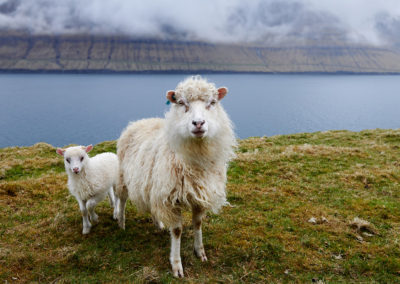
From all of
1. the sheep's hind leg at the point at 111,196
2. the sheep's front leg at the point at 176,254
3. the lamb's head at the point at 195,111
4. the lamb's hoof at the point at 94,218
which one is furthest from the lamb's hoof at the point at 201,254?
the sheep's hind leg at the point at 111,196

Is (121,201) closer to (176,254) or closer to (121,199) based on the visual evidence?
(121,199)

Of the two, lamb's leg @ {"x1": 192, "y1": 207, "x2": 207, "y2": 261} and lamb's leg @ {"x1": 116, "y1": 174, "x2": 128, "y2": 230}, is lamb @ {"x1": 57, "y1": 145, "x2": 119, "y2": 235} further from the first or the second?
lamb's leg @ {"x1": 192, "y1": 207, "x2": 207, "y2": 261}

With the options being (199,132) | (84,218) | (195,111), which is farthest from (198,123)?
(84,218)

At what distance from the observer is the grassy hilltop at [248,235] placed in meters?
6.11

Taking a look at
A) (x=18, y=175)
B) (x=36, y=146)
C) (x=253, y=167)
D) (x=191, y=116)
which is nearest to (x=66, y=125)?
(x=36, y=146)

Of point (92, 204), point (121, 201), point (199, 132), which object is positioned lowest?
point (92, 204)

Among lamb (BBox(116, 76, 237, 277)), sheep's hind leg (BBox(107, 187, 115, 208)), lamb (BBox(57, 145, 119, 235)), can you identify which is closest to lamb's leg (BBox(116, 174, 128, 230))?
lamb (BBox(57, 145, 119, 235))

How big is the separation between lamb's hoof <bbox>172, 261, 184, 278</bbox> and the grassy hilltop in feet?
0.63

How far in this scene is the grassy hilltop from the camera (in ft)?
20.0

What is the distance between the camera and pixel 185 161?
584 cm

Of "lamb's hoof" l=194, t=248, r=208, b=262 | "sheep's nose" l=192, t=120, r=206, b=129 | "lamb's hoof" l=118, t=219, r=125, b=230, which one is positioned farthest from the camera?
"lamb's hoof" l=118, t=219, r=125, b=230

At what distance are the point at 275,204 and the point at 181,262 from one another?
4.15 metres

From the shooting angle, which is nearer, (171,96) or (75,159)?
(171,96)

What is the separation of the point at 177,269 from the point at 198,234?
0.91m
